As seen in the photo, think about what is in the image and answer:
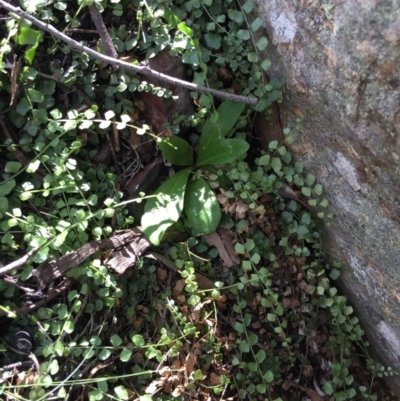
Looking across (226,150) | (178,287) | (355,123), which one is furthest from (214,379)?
(355,123)

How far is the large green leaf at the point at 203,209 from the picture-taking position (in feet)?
6.44

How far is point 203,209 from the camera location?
1.98 metres

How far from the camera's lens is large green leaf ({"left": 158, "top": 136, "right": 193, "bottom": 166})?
199 centimetres

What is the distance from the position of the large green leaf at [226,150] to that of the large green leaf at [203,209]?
0.11 meters

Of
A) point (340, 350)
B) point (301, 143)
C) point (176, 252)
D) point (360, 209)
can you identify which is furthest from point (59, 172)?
point (340, 350)

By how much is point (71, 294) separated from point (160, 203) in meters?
0.47

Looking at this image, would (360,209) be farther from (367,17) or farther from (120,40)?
(120,40)

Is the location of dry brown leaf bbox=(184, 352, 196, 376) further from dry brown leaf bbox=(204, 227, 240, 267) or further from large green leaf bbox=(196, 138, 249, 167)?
large green leaf bbox=(196, 138, 249, 167)

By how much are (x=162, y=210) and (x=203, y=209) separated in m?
0.16

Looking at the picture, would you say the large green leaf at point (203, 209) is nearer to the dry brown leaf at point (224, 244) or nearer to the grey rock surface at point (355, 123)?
the dry brown leaf at point (224, 244)

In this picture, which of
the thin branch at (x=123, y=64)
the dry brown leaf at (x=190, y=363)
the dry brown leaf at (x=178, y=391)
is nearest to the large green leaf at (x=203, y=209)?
the thin branch at (x=123, y=64)

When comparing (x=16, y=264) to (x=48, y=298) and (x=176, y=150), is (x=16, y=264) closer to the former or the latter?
(x=48, y=298)

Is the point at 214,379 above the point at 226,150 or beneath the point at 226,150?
beneath

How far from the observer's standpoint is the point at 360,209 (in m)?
1.82
